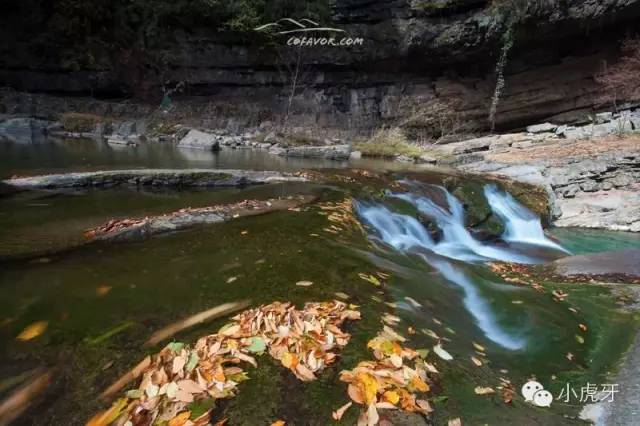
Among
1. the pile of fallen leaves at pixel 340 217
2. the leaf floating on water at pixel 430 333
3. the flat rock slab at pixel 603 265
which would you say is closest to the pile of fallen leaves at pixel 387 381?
the leaf floating on water at pixel 430 333

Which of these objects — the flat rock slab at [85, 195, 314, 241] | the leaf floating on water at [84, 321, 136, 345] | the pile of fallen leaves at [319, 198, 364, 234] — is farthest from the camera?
the pile of fallen leaves at [319, 198, 364, 234]

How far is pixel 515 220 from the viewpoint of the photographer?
33.3ft

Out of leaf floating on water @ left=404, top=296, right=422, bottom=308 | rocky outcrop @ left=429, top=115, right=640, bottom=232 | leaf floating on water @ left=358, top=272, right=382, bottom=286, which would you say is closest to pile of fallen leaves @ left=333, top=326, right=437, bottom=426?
leaf floating on water @ left=404, top=296, right=422, bottom=308

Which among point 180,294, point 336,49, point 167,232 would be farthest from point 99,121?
point 180,294

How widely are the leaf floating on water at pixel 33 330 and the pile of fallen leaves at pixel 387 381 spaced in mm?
2068

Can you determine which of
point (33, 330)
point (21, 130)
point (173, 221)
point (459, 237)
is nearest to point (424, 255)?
point (459, 237)

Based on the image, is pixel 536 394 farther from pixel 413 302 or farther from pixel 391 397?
pixel 391 397

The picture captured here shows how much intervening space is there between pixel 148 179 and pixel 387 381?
24.8 ft

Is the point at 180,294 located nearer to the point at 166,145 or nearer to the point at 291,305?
the point at 291,305

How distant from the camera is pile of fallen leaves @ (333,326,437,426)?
213cm

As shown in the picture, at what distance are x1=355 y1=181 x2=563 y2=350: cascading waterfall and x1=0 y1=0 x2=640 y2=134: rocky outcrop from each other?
14539mm

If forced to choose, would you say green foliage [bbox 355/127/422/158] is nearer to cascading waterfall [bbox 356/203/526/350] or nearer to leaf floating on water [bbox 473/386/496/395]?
cascading waterfall [bbox 356/203/526/350]

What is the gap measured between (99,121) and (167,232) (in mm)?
18985

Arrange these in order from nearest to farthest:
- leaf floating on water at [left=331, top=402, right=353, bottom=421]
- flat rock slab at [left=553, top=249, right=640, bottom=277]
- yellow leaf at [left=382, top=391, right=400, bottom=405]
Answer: leaf floating on water at [left=331, top=402, right=353, bottom=421] → yellow leaf at [left=382, top=391, right=400, bottom=405] → flat rock slab at [left=553, top=249, right=640, bottom=277]
